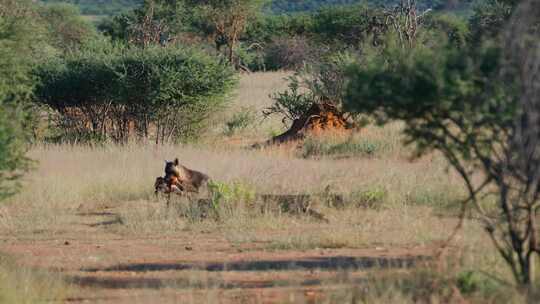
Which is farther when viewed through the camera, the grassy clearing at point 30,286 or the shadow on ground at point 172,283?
the shadow on ground at point 172,283

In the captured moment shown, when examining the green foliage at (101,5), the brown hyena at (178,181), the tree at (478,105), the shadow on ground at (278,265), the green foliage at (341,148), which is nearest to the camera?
the tree at (478,105)

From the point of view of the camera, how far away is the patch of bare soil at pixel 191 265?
26.0 ft

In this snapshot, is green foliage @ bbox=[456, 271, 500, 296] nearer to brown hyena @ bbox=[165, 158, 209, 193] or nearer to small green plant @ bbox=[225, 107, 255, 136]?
brown hyena @ bbox=[165, 158, 209, 193]

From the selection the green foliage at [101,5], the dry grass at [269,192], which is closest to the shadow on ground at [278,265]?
the dry grass at [269,192]

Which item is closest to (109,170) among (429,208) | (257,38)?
(429,208)

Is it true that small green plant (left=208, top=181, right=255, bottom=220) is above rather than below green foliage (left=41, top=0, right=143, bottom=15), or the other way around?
below

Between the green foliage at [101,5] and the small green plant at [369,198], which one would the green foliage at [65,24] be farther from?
the green foliage at [101,5]

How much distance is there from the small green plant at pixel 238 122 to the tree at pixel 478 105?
650 inches

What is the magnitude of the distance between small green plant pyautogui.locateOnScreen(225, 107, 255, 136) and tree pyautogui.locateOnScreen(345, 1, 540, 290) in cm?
1651

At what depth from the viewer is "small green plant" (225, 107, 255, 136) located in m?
23.6

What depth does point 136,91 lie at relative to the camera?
66.1 ft

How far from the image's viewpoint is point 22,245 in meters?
Answer: 10.9

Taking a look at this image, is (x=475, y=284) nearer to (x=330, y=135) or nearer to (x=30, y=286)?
(x=30, y=286)

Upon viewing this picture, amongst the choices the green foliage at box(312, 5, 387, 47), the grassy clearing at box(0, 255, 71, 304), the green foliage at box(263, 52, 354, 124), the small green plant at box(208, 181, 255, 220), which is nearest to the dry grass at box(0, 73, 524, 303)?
the small green plant at box(208, 181, 255, 220)
